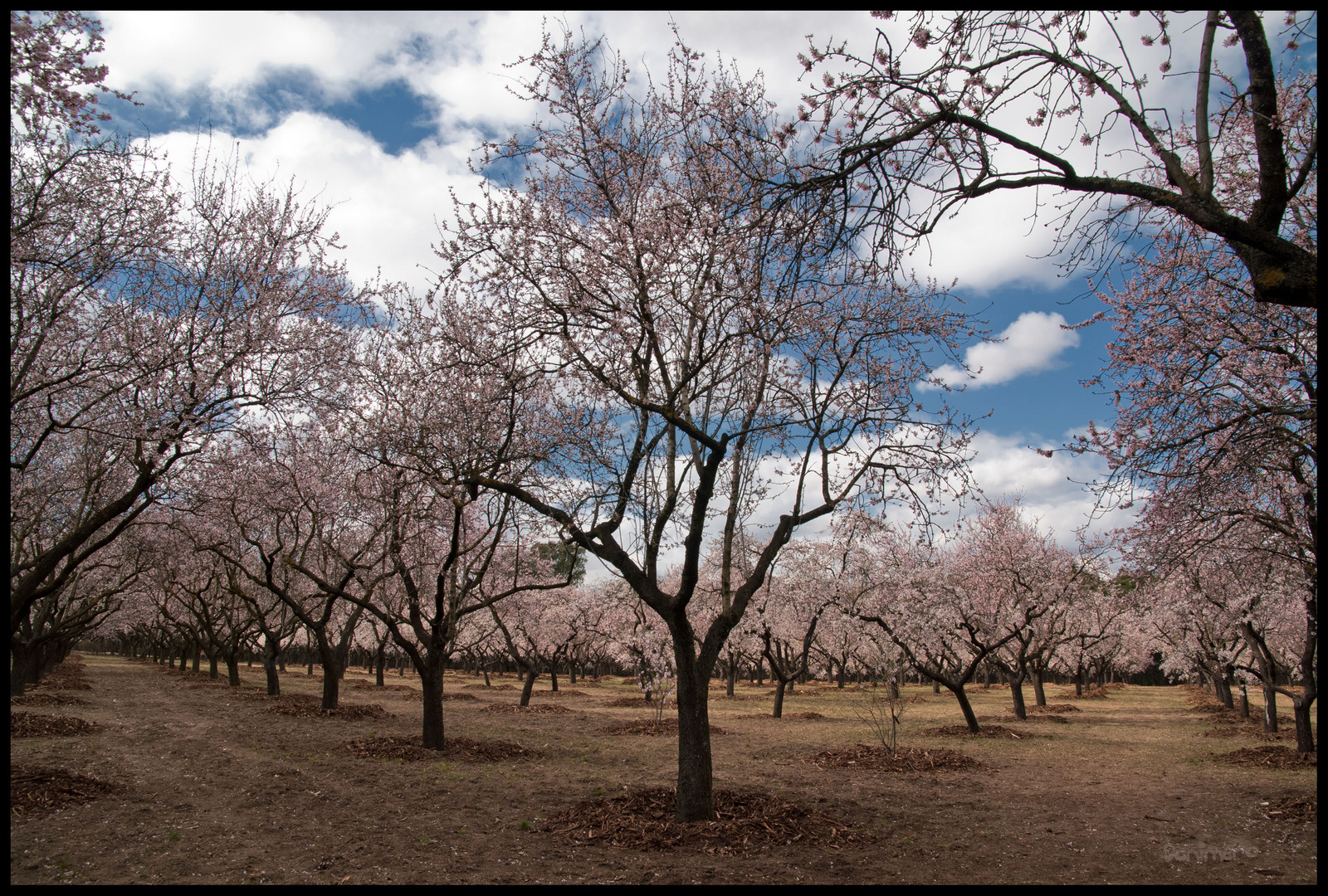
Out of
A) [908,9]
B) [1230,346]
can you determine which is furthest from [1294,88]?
[908,9]

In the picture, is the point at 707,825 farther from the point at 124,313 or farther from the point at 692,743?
the point at 124,313

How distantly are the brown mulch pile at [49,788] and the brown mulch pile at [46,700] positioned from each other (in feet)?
41.8

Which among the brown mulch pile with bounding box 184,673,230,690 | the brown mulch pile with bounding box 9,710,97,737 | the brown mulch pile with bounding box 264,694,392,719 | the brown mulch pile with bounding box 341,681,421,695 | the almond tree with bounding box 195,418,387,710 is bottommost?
the brown mulch pile with bounding box 341,681,421,695

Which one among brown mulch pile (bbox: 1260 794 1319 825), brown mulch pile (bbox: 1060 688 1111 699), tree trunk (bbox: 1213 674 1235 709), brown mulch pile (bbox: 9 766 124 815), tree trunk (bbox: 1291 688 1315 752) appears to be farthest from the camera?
brown mulch pile (bbox: 1060 688 1111 699)

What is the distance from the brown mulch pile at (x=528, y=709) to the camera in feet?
82.1

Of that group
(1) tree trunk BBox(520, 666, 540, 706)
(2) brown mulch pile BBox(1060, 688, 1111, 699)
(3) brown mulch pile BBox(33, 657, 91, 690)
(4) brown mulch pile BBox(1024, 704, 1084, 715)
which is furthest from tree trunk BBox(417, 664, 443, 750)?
(2) brown mulch pile BBox(1060, 688, 1111, 699)

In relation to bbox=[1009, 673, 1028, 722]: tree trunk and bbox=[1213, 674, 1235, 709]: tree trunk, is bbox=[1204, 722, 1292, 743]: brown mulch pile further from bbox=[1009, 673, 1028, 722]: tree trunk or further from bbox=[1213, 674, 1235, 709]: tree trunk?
bbox=[1213, 674, 1235, 709]: tree trunk

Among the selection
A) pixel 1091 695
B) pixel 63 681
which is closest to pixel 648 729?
pixel 63 681

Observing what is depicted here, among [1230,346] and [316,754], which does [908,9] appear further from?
[316,754]

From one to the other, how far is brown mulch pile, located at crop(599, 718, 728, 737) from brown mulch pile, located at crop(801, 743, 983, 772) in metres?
5.32

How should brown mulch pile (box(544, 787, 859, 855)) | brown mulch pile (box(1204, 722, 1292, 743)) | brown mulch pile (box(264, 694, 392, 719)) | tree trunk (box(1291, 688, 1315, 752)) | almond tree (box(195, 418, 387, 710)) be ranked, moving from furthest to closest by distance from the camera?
brown mulch pile (box(264, 694, 392, 719)) → brown mulch pile (box(1204, 722, 1292, 743)) → tree trunk (box(1291, 688, 1315, 752)) → almond tree (box(195, 418, 387, 710)) → brown mulch pile (box(544, 787, 859, 855))

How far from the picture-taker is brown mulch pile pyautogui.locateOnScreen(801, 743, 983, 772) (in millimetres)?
14008

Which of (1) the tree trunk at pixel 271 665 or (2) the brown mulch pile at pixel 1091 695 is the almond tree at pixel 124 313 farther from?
(2) the brown mulch pile at pixel 1091 695

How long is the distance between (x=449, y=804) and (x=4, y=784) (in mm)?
5574
